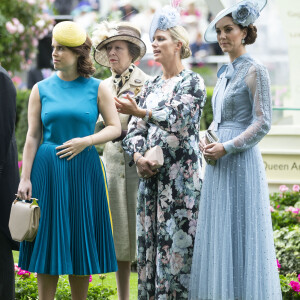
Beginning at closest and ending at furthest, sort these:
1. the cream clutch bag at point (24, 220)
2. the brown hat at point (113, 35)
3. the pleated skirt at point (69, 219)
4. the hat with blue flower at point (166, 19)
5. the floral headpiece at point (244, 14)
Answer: the cream clutch bag at point (24, 220), the pleated skirt at point (69, 219), the floral headpiece at point (244, 14), the hat with blue flower at point (166, 19), the brown hat at point (113, 35)

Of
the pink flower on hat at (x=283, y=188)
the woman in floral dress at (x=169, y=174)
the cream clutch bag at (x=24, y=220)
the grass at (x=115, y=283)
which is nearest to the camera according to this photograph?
the cream clutch bag at (x=24, y=220)

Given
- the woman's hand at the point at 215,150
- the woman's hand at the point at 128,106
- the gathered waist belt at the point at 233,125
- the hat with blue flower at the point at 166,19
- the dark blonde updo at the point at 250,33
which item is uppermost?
the hat with blue flower at the point at 166,19

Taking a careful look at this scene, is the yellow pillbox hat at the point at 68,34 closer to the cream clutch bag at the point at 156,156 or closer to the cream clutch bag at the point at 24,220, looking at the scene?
the cream clutch bag at the point at 156,156

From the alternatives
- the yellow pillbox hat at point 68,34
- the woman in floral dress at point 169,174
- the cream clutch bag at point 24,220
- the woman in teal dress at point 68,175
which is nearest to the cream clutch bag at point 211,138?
the woman in floral dress at point 169,174

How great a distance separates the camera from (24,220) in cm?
404

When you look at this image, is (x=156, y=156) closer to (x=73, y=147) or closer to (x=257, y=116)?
(x=73, y=147)

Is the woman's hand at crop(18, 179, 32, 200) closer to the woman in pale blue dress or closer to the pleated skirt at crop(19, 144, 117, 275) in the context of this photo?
the pleated skirt at crop(19, 144, 117, 275)

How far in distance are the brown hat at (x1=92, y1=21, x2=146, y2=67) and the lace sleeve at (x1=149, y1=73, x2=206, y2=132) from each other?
2.69ft

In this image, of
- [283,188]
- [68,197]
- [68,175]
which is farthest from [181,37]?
[283,188]

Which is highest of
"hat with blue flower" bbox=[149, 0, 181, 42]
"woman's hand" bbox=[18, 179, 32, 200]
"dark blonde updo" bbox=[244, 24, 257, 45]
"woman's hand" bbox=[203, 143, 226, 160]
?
"hat with blue flower" bbox=[149, 0, 181, 42]

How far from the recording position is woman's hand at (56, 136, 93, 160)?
4203 millimetres

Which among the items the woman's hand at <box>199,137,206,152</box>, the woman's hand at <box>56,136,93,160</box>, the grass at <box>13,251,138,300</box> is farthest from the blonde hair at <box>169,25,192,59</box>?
the grass at <box>13,251,138,300</box>

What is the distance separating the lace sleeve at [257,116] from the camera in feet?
14.0

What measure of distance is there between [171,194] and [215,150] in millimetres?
462
